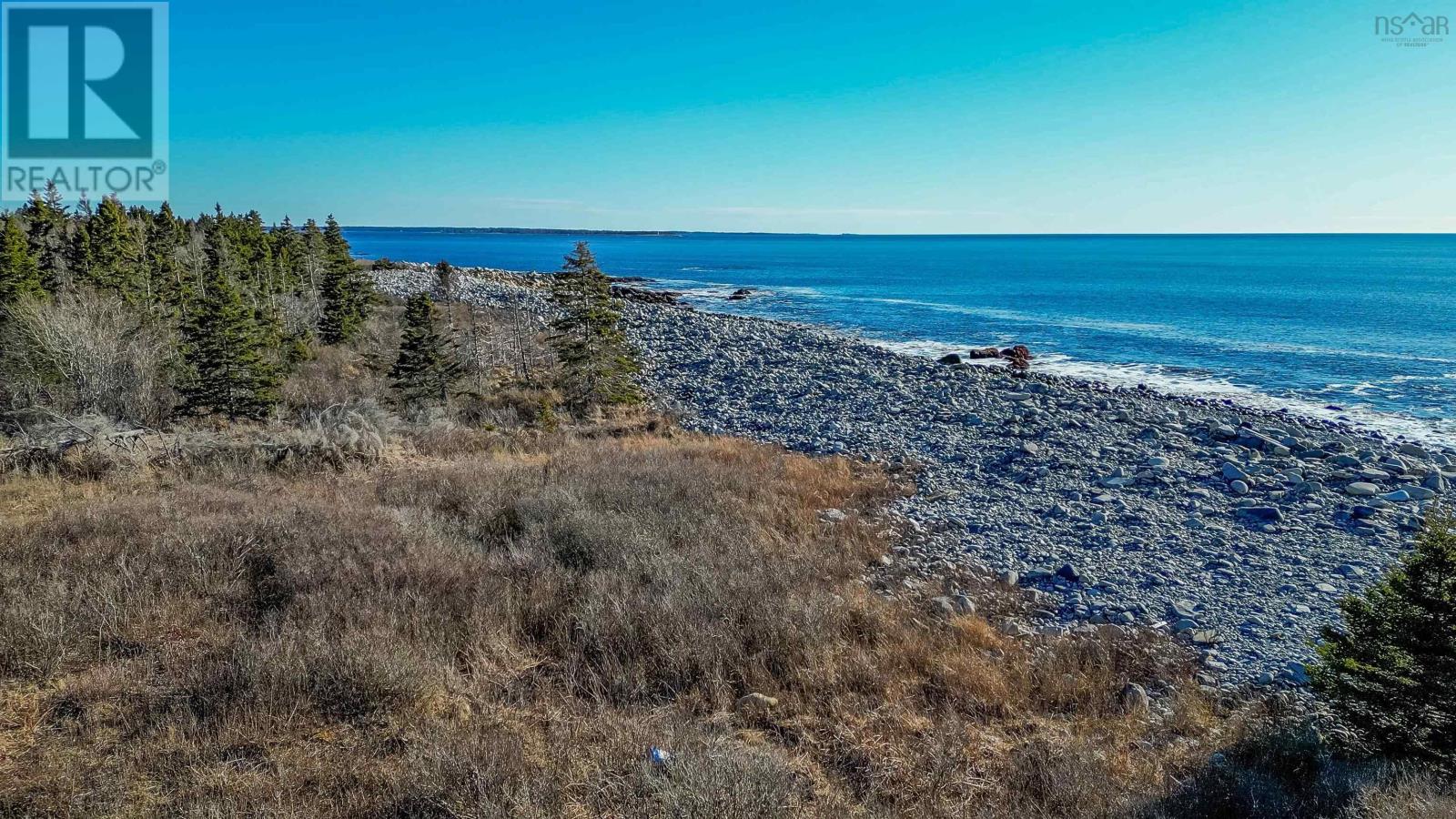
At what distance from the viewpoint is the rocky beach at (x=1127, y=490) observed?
8422mm

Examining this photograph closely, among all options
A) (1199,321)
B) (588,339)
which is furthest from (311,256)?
(1199,321)

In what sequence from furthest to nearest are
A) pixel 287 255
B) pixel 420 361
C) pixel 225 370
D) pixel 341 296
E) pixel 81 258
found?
pixel 287 255, pixel 341 296, pixel 81 258, pixel 420 361, pixel 225 370

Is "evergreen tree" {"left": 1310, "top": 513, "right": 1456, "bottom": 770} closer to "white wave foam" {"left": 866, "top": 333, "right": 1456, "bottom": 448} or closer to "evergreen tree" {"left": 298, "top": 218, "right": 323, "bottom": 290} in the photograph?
"white wave foam" {"left": 866, "top": 333, "right": 1456, "bottom": 448}

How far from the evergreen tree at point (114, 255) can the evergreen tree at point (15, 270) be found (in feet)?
5.61

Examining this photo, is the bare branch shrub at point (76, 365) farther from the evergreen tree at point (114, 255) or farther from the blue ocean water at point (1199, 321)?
the blue ocean water at point (1199, 321)

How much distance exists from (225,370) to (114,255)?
15.2 metres

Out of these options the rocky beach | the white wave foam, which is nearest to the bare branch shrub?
the rocky beach

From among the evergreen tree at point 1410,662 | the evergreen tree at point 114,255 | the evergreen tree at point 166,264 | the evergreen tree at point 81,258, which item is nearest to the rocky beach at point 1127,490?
the evergreen tree at point 1410,662

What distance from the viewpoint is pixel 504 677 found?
5.67m

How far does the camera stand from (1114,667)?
6.94 meters

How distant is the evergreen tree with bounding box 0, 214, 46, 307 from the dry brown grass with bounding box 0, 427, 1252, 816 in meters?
18.6

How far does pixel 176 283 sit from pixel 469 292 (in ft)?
87.7

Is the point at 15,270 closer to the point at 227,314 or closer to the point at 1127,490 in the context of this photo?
the point at 227,314

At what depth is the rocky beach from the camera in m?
8.42
